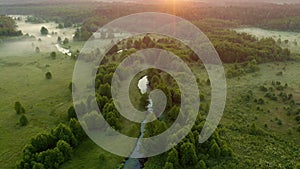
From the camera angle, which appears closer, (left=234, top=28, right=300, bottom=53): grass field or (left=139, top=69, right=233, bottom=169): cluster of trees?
(left=139, top=69, right=233, bottom=169): cluster of trees

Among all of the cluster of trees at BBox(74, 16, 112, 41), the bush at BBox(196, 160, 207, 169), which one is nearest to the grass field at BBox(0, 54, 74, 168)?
the bush at BBox(196, 160, 207, 169)

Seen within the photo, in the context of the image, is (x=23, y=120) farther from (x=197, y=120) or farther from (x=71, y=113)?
(x=197, y=120)

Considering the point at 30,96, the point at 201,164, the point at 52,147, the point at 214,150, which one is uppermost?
the point at 30,96

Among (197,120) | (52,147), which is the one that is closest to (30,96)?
(52,147)

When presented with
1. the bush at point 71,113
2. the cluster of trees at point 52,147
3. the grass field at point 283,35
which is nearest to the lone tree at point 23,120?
the bush at point 71,113

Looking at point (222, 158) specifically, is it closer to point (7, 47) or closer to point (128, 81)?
point (128, 81)

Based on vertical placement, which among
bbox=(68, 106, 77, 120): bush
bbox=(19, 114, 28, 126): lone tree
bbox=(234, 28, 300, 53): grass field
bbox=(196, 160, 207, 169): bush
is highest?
bbox=(234, 28, 300, 53): grass field

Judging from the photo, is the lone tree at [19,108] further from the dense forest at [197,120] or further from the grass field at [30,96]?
the grass field at [30,96]

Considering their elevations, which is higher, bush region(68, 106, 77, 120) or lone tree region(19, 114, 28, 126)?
bush region(68, 106, 77, 120)

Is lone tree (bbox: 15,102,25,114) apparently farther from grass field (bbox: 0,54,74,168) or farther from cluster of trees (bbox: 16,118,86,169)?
cluster of trees (bbox: 16,118,86,169)
